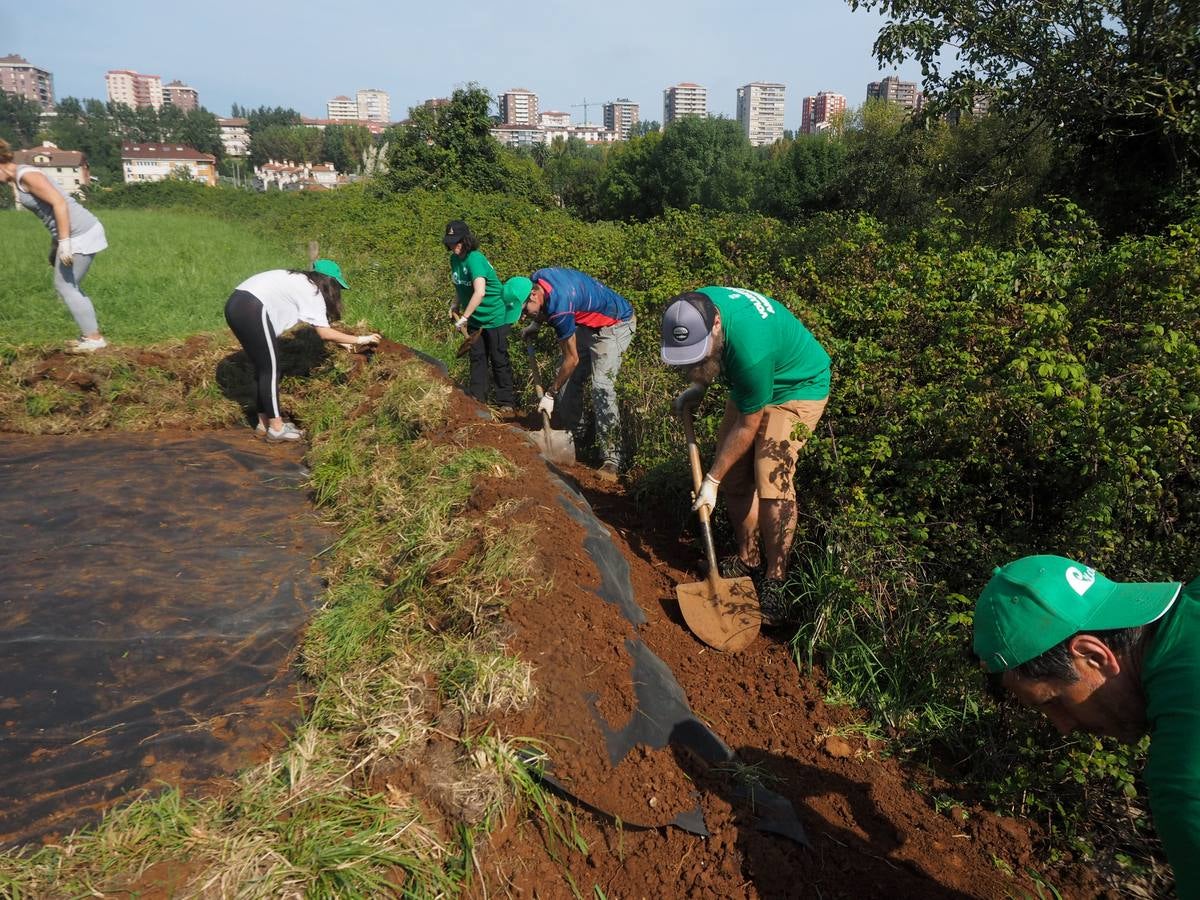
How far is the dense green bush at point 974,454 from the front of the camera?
105 inches

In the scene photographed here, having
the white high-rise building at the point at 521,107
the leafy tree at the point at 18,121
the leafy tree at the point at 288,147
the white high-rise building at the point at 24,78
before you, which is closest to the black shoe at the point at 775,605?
the leafy tree at the point at 288,147

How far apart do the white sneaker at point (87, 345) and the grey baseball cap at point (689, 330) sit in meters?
5.06

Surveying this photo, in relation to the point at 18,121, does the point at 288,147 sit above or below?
below

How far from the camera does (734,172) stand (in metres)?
34.2

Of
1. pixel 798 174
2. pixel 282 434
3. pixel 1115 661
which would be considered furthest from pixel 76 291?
pixel 798 174

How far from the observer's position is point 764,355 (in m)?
3.13

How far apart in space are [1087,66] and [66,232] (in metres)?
9.06

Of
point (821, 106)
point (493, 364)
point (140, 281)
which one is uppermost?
point (821, 106)

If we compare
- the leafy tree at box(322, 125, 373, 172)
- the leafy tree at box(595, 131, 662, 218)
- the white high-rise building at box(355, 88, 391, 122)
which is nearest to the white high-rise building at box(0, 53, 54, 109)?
the white high-rise building at box(355, 88, 391, 122)

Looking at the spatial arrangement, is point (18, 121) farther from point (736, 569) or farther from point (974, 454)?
point (974, 454)

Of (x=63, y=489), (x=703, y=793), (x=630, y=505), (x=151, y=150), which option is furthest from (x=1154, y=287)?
(x=151, y=150)

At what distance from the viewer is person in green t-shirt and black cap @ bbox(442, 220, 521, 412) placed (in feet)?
19.8

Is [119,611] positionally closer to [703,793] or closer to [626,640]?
[626,640]

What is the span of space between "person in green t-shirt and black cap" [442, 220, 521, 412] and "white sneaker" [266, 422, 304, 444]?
160 centimetres
